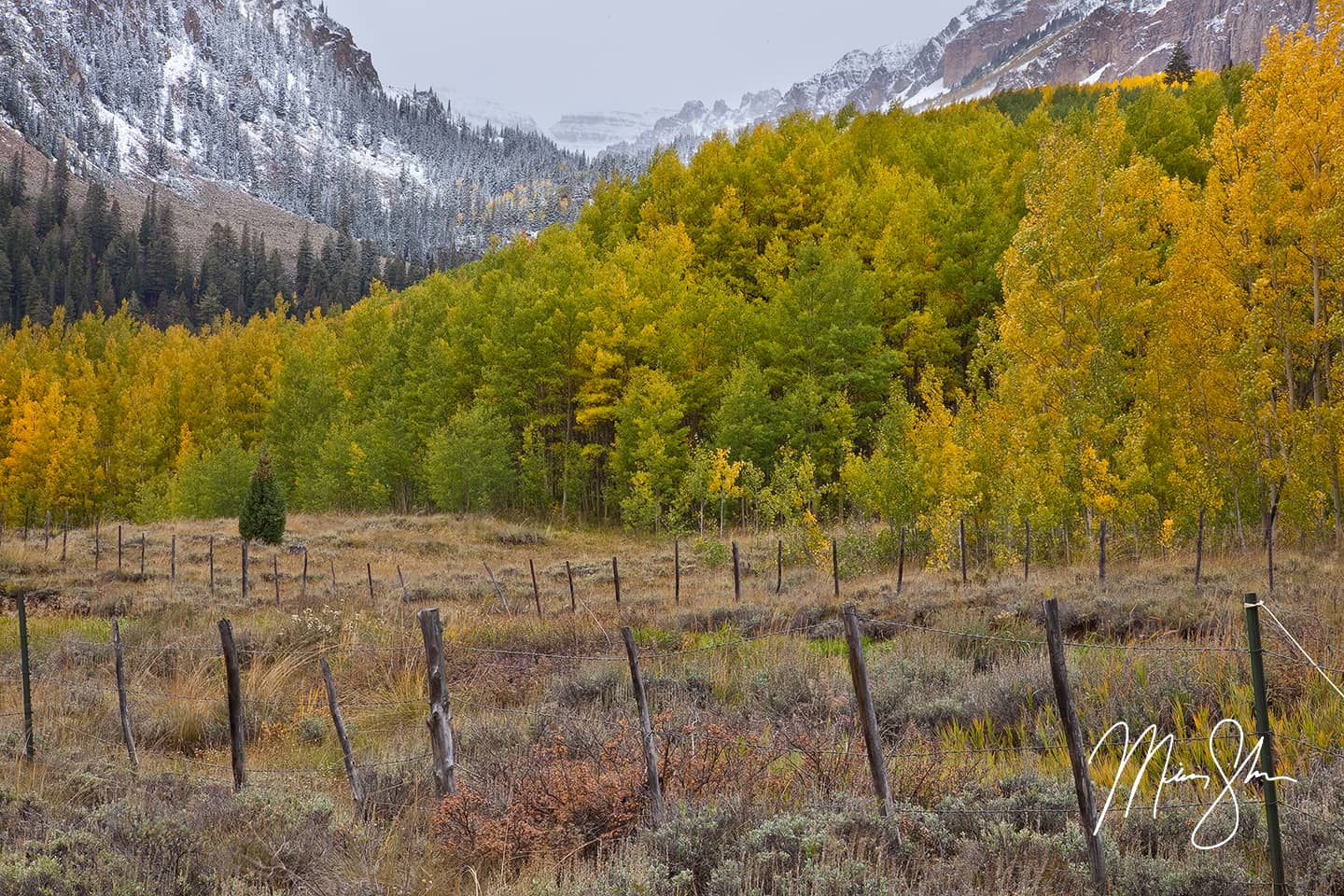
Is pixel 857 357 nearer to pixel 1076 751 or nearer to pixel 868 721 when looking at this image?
pixel 868 721

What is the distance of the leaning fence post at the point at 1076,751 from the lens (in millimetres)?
4066

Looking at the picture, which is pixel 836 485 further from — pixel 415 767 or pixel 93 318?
pixel 93 318

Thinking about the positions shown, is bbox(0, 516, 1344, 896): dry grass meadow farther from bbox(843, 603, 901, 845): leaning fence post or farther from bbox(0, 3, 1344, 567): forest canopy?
bbox(0, 3, 1344, 567): forest canopy

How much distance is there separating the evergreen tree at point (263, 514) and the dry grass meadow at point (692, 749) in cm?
1502

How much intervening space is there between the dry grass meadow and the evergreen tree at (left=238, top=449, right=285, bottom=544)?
1502cm

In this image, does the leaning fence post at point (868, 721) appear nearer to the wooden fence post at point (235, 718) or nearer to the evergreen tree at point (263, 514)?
the wooden fence post at point (235, 718)

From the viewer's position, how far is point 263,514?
28797 millimetres

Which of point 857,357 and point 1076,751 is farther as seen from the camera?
point 857,357

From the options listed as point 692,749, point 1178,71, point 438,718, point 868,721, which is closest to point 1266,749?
point 868,721

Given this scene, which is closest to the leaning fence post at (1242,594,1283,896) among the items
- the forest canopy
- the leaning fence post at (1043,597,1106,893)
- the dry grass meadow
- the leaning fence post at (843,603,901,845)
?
the dry grass meadow

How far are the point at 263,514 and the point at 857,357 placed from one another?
2172 centimetres

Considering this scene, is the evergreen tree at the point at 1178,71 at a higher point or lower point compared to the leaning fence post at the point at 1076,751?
higher

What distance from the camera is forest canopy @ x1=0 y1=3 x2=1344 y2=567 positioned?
1517 cm

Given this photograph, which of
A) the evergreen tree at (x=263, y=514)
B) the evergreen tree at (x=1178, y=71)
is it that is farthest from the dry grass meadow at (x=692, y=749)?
the evergreen tree at (x=1178, y=71)
